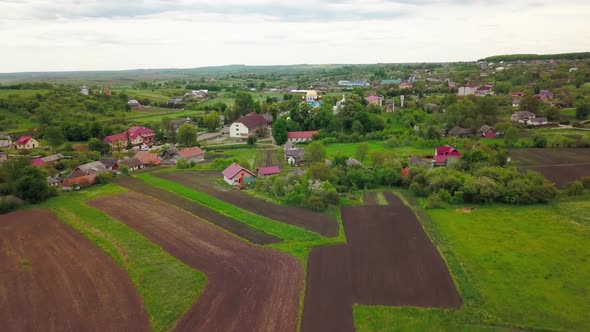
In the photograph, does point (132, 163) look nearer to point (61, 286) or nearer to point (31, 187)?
point (31, 187)

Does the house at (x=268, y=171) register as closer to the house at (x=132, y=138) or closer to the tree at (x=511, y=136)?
the house at (x=132, y=138)

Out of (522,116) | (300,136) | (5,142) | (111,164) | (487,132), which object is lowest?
(111,164)

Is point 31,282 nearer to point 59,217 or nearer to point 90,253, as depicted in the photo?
point 90,253

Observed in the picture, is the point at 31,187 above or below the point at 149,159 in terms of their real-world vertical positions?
above

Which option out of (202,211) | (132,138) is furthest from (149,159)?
(202,211)

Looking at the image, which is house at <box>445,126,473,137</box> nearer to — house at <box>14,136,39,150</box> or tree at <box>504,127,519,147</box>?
tree at <box>504,127,519,147</box>
